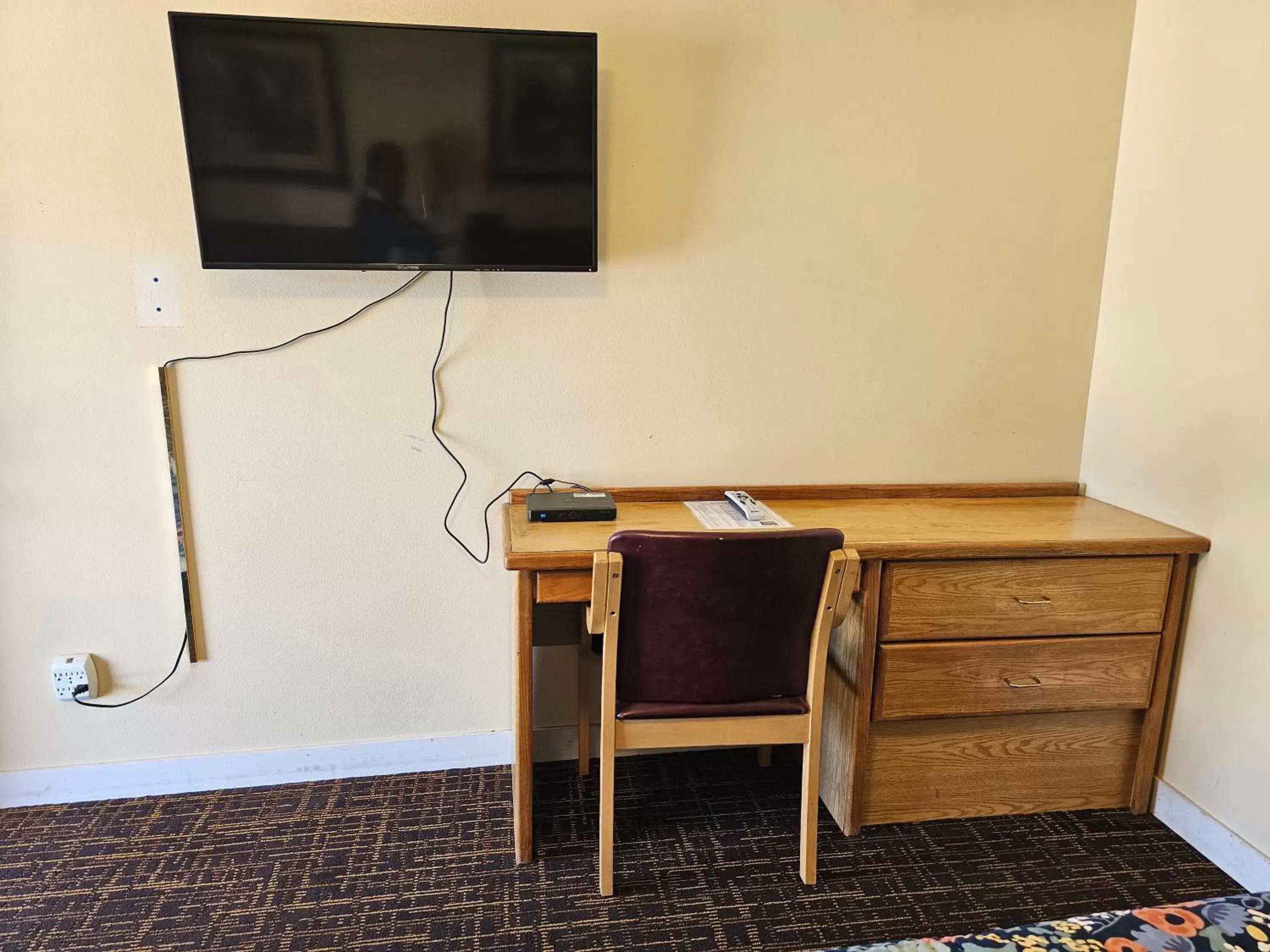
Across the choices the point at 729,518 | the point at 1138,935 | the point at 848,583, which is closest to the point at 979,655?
the point at 848,583

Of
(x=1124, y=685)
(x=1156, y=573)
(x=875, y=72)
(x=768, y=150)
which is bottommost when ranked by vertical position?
(x=1124, y=685)

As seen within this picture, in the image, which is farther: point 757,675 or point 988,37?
point 988,37

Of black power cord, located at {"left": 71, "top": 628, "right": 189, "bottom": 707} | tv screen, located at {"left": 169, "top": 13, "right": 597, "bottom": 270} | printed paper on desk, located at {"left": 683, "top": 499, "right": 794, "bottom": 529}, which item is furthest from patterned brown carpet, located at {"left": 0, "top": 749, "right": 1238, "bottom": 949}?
tv screen, located at {"left": 169, "top": 13, "right": 597, "bottom": 270}

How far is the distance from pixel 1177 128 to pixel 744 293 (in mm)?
1099

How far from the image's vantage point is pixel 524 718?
71.2 inches

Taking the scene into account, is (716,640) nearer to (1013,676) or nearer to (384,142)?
(1013,676)

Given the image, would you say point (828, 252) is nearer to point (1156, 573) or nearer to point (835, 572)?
point (835, 572)

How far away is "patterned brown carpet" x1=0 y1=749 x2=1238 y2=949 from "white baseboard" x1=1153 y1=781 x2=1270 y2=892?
3cm

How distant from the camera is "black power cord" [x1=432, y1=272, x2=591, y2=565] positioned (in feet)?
6.64

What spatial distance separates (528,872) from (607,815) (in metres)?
0.27

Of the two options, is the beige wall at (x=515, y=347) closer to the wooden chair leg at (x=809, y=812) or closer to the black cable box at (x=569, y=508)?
the black cable box at (x=569, y=508)

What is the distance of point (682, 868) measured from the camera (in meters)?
1.85

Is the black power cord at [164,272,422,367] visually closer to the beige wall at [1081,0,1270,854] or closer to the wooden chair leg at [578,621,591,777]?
the wooden chair leg at [578,621,591,777]

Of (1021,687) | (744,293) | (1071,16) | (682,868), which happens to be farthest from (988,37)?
(682,868)
